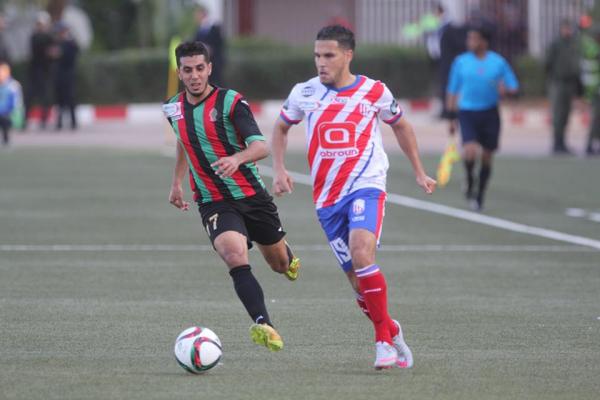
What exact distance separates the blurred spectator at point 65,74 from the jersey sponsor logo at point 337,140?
71.8 ft

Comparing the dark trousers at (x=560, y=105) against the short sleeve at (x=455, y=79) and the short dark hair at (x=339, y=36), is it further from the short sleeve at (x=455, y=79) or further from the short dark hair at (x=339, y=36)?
the short dark hair at (x=339, y=36)

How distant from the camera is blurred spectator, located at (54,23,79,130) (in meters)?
30.4

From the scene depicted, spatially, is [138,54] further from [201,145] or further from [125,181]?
[201,145]

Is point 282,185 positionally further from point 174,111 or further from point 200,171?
point 174,111

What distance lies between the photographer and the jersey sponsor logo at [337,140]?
8922 millimetres

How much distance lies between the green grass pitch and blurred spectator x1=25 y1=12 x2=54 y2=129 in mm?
11975

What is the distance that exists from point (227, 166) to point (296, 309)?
2.19 m

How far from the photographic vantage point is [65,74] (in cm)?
3062

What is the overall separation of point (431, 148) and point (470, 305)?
1564 cm

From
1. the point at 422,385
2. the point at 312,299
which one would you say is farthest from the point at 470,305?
the point at 422,385

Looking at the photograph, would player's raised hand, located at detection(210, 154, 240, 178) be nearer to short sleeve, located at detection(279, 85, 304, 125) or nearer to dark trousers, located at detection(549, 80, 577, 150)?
short sleeve, located at detection(279, 85, 304, 125)

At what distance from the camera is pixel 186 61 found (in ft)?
30.1

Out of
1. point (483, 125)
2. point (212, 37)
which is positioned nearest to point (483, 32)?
point (483, 125)

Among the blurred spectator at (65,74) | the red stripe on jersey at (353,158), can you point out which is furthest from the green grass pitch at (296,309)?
the blurred spectator at (65,74)
